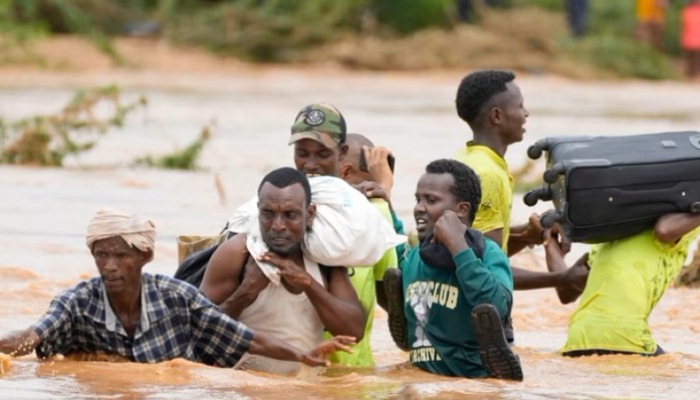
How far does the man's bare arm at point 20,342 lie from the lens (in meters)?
6.47

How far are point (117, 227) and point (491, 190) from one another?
6.08 ft

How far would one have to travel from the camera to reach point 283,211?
666 centimetres

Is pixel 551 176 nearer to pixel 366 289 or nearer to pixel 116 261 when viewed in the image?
pixel 366 289

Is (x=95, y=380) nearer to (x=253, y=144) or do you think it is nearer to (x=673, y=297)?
(x=673, y=297)

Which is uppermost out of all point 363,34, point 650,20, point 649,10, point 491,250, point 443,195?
point 649,10

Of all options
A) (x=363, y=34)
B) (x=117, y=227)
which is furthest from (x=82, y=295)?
(x=363, y=34)

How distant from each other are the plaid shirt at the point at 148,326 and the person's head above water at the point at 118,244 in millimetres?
123

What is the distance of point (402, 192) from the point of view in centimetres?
1412

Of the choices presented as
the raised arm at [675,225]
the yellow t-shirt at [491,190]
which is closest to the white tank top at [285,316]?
the yellow t-shirt at [491,190]

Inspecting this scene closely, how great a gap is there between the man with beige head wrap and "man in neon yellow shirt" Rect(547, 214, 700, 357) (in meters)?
1.39

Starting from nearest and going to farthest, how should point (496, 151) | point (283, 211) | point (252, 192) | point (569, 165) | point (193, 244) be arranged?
1. point (283, 211)
2. point (569, 165)
3. point (193, 244)
4. point (496, 151)
5. point (252, 192)

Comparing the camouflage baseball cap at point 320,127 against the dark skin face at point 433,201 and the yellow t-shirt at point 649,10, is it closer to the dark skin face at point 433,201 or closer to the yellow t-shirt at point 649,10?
the dark skin face at point 433,201

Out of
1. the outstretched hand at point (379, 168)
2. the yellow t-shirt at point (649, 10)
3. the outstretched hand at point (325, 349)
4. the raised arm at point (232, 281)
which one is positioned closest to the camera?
the outstretched hand at point (325, 349)

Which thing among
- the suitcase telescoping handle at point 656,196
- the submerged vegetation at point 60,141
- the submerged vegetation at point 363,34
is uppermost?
the submerged vegetation at point 363,34
